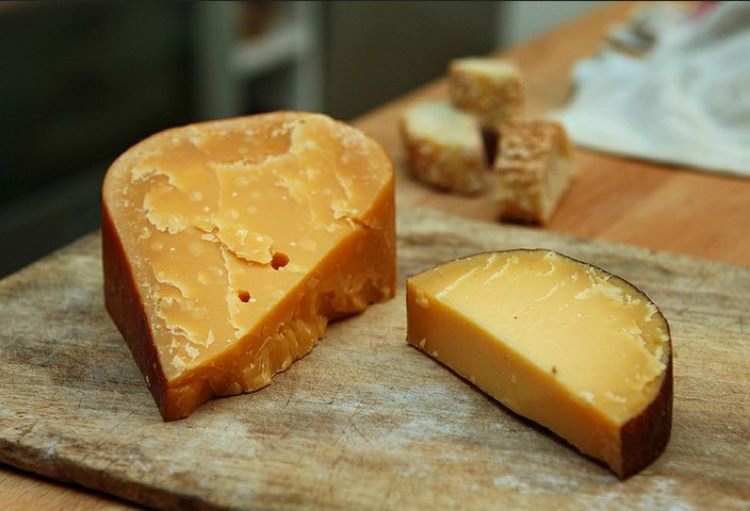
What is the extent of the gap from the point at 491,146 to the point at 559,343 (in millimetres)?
841

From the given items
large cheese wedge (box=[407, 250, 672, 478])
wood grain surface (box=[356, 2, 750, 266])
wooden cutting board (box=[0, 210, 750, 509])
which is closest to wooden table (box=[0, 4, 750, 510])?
wood grain surface (box=[356, 2, 750, 266])

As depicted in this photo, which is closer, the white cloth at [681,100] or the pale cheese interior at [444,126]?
the pale cheese interior at [444,126]

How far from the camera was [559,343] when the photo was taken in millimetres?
913

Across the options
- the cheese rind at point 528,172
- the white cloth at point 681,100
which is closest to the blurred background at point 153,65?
the white cloth at point 681,100

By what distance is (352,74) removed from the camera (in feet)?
7.38

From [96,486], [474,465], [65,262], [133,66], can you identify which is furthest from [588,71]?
[96,486]

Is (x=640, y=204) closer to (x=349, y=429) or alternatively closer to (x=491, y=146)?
(x=491, y=146)

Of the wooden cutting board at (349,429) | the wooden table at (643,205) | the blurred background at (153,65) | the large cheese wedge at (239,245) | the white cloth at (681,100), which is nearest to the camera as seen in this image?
the wooden cutting board at (349,429)

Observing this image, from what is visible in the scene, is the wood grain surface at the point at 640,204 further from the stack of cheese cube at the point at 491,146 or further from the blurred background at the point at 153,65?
the blurred background at the point at 153,65

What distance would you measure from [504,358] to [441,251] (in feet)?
1.18

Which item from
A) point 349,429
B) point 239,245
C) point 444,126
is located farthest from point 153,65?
point 349,429

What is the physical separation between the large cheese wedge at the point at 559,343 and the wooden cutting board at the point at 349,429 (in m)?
0.02

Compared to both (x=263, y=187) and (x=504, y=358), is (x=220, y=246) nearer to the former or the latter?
(x=263, y=187)

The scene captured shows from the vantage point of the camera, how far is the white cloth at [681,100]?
1.65 m
